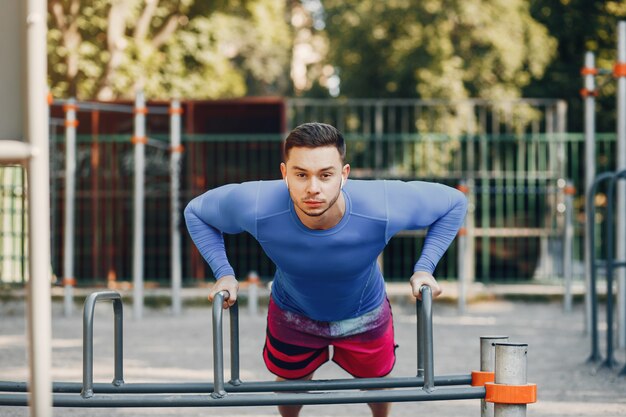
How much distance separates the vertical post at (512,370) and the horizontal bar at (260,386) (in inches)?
10.4

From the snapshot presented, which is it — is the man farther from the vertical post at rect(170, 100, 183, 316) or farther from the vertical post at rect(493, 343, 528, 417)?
the vertical post at rect(170, 100, 183, 316)

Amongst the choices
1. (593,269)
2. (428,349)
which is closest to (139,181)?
(593,269)

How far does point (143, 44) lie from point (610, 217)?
12.3 meters

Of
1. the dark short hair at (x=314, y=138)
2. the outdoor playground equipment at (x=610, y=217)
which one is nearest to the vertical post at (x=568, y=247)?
the outdoor playground equipment at (x=610, y=217)

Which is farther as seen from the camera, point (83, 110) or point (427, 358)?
point (83, 110)

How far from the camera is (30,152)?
2211 millimetres

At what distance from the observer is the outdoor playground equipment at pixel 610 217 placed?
716 centimetres

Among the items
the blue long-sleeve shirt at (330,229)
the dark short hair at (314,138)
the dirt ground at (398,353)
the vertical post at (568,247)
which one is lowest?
the dirt ground at (398,353)

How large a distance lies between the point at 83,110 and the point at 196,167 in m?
1.71

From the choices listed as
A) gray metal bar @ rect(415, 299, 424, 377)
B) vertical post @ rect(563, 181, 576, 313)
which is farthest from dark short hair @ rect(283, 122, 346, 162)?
vertical post @ rect(563, 181, 576, 313)

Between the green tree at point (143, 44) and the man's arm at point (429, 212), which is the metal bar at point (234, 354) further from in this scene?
the green tree at point (143, 44)

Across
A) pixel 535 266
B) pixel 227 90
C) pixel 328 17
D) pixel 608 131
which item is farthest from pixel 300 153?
pixel 227 90

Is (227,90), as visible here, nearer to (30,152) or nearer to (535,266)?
(535,266)

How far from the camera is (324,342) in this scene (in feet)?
13.5
